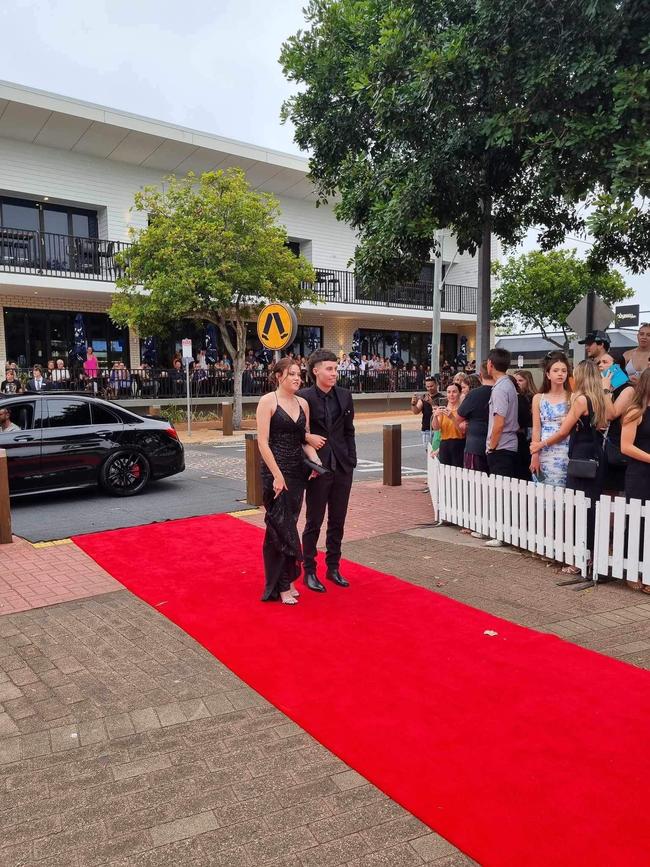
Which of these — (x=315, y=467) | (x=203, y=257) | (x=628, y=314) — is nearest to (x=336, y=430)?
(x=315, y=467)

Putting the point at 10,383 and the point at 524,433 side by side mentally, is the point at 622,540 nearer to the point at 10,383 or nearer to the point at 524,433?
the point at 524,433

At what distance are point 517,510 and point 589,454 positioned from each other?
3.24 ft

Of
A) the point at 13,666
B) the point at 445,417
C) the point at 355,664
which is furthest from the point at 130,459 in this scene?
the point at 355,664

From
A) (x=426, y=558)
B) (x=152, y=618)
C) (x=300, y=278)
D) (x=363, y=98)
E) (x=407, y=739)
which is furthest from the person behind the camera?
(x=300, y=278)

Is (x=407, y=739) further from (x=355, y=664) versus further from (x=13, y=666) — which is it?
(x=13, y=666)

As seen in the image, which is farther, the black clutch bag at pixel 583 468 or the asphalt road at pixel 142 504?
the asphalt road at pixel 142 504

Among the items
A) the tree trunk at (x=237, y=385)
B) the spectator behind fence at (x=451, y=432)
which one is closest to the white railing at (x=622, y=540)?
the spectator behind fence at (x=451, y=432)

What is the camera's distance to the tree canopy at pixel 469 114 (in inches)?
287

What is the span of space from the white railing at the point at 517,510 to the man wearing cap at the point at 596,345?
189 cm

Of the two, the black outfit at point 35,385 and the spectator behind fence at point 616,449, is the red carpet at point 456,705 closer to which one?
the spectator behind fence at point 616,449

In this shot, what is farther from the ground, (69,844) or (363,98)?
(363,98)

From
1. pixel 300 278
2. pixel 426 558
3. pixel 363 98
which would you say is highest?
pixel 363 98

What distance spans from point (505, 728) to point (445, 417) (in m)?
4.95

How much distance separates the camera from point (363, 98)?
9750 millimetres
